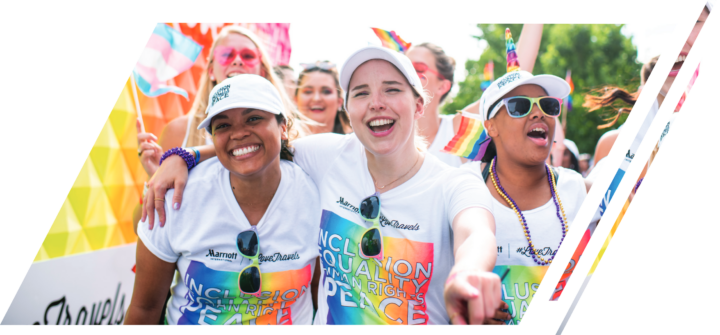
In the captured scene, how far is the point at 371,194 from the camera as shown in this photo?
7.25 feet

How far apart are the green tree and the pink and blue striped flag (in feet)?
4.88

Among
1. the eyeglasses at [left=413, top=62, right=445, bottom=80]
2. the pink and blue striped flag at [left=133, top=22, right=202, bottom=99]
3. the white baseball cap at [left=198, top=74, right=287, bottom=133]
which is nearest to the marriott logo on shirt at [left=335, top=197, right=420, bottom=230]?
the white baseball cap at [left=198, top=74, right=287, bottom=133]

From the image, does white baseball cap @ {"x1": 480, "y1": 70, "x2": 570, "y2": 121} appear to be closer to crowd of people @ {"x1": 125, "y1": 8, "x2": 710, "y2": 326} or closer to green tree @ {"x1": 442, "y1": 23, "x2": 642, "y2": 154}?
crowd of people @ {"x1": 125, "y1": 8, "x2": 710, "y2": 326}

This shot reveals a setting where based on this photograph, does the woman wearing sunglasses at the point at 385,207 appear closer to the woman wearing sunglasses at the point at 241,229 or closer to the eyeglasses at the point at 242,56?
the woman wearing sunglasses at the point at 241,229

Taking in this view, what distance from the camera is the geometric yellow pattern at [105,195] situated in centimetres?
235

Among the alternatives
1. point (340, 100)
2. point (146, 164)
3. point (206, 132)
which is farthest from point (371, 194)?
point (146, 164)

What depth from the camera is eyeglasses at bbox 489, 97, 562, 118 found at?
7.33 ft

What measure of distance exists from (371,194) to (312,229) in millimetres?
369

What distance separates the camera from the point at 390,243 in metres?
2.19

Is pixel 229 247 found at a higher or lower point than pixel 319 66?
lower

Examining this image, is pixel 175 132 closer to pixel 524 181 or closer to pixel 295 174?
pixel 295 174

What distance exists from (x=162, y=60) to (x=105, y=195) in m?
0.81

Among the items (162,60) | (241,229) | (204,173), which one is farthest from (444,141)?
(162,60)

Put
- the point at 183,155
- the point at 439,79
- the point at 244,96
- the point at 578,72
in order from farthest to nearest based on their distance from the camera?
the point at 578,72 → the point at 439,79 → the point at 183,155 → the point at 244,96
